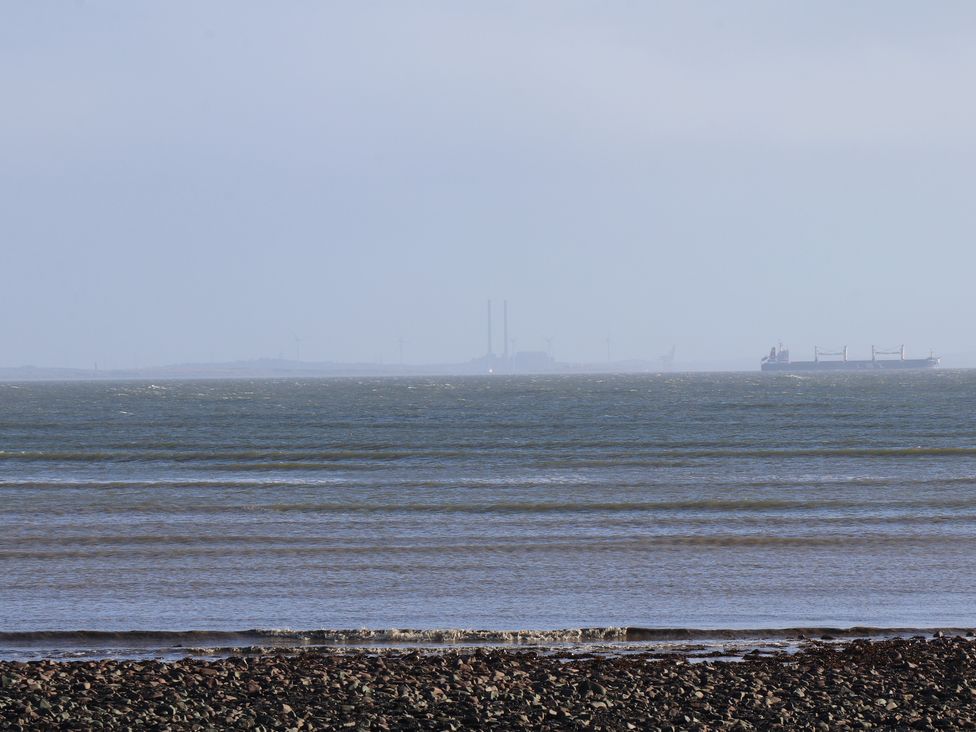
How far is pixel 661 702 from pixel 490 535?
12709mm

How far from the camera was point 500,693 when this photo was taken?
10805 millimetres

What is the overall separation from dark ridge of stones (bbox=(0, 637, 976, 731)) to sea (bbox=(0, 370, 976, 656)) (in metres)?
2.57

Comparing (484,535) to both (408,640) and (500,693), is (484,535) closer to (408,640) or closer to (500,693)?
(408,640)

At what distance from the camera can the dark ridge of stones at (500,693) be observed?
10.1 meters

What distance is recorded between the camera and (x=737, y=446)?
48031 millimetres

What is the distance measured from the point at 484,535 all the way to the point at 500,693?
40.8ft

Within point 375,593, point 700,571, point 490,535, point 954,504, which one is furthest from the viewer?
point 954,504

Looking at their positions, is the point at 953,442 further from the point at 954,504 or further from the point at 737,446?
the point at 954,504

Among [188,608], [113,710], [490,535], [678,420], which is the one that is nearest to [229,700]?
[113,710]

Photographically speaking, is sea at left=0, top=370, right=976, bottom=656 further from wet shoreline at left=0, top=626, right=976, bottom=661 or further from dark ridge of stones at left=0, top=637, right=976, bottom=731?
dark ridge of stones at left=0, top=637, right=976, bottom=731

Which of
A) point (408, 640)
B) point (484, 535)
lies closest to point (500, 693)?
point (408, 640)

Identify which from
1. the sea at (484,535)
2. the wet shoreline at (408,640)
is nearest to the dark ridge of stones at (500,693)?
the wet shoreline at (408,640)

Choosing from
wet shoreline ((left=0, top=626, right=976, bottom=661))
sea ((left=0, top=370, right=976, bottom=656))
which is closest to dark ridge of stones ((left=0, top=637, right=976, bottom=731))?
wet shoreline ((left=0, top=626, right=976, bottom=661))

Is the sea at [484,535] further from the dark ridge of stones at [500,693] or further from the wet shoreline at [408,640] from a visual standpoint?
the dark ridge of stones at [500,693]
